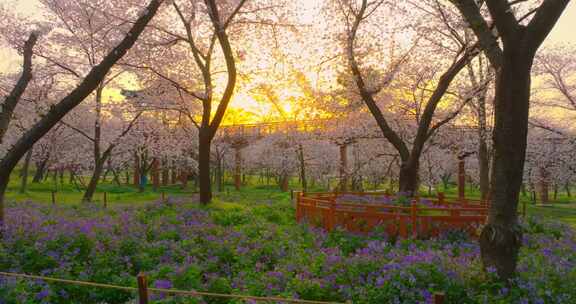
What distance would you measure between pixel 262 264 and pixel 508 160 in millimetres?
4733

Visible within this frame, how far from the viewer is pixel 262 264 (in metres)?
9.01

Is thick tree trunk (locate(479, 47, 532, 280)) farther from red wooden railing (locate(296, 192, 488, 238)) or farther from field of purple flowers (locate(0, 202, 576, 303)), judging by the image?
red wooden railing (locate(296, 192, 488, 238))

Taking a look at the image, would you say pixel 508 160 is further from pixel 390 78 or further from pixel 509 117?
pixel 390 78

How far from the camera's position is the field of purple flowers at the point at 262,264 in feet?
22.2

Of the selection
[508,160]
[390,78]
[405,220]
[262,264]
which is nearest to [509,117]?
[508,160]

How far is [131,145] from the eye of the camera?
41562 mm

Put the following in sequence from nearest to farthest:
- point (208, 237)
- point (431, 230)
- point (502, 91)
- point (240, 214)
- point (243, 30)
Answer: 1. point (502, 91)
2. point (208, 237)
3. point (431, 230)
4. point (240, 214)
5. point (243, 30)

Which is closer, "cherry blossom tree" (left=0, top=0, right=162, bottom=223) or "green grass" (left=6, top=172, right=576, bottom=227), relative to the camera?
"cherry blossom tree" (left=0, top=0, right=162, bottom=223)

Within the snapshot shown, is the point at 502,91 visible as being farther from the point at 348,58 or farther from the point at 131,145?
the point at 131,145

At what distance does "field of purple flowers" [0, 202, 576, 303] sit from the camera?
678 centimetres

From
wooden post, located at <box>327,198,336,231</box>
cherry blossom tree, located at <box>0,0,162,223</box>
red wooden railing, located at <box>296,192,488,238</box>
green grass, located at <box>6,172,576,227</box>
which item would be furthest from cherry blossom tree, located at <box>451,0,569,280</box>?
green grass, located at <box>6,172,576,227</box>

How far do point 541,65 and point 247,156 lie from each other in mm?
41688

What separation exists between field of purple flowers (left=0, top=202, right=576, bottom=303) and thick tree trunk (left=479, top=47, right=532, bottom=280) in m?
0.41

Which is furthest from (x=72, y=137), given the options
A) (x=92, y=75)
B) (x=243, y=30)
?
(x=92, y=75)
